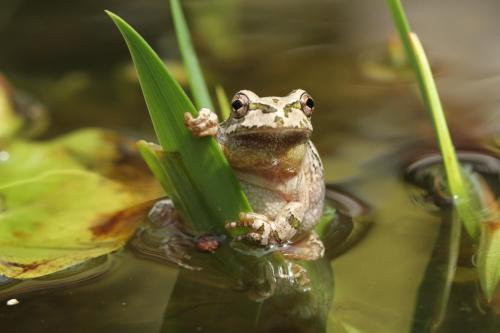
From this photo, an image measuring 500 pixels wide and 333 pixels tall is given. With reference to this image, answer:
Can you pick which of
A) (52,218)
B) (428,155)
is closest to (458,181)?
(428,155)

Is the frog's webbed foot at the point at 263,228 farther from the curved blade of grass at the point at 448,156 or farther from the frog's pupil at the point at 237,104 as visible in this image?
the curved blade of grass at the point at 448,156

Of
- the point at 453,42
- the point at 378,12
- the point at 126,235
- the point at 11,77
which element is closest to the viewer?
the point at 126,235

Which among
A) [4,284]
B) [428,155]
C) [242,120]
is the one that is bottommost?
[4,284]

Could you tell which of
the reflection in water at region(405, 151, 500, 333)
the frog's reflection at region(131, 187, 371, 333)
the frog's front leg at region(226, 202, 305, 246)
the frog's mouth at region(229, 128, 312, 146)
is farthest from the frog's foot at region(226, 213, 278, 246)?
the reflection in water at region(405, 151, 500, 333)

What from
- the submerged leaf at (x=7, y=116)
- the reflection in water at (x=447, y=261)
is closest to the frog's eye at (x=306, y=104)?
the reflection in water at (x=447, y=261)

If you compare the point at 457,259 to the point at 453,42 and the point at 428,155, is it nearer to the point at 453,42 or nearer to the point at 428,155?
the point at 428,155

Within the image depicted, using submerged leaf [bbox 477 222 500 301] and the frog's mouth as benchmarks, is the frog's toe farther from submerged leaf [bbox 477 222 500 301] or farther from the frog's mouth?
submerged leaf [bbox 477 222 500 301]

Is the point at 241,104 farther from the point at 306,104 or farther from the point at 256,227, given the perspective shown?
the point at 256,227
